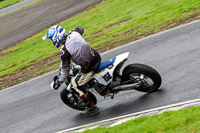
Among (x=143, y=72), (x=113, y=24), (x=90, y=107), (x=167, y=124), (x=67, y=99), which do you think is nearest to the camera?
(x=167, y=124)

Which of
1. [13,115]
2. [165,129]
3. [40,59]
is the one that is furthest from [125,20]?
[165,129]

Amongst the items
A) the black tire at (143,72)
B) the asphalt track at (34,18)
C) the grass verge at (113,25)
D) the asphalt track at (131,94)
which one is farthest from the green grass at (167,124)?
the asphalt track at (34,18)

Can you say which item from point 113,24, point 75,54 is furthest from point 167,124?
point 113,24

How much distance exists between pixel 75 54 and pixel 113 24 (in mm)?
10021

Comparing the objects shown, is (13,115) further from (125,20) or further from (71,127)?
(125,20)

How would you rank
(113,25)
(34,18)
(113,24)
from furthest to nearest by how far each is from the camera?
(34,18) → (113,24) → (113,25)

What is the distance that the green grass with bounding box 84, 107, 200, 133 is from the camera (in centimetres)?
528

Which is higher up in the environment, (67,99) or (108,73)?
(108,73)

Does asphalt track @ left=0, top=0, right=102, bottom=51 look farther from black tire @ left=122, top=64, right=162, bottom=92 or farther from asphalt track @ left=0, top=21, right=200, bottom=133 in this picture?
black tire @ left=122, top=64, right=162, bottom=92

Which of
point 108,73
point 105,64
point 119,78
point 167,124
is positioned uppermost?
point 105,64

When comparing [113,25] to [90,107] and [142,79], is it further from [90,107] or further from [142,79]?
[142,79]

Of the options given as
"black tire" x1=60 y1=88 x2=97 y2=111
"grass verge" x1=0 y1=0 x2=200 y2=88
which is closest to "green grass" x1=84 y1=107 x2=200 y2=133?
"black tire" x1=60 y1=88 x2=97 y2=111

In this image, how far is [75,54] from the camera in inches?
283

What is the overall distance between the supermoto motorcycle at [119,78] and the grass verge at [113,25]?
570cm
